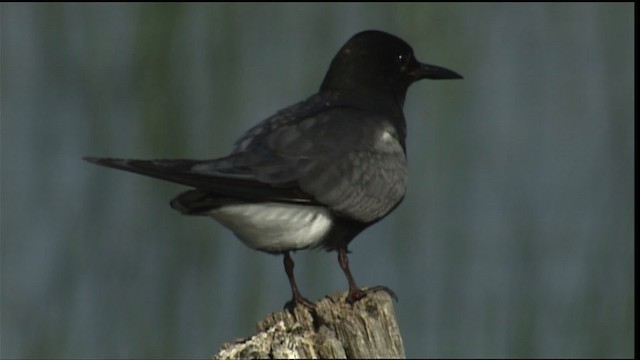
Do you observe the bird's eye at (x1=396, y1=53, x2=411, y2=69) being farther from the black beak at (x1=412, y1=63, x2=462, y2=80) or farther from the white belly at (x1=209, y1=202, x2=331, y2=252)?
the white belly at (x1=209, y1=202, x2=331, y2=252)

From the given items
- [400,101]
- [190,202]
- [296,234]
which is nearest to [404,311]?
[400,101]

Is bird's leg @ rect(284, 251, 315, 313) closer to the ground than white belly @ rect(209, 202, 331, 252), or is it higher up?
closer to the ground

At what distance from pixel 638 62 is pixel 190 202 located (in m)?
3.18

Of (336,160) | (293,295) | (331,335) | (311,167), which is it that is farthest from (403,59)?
(331,335)

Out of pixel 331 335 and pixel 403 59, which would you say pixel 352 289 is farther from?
pixel 403 59

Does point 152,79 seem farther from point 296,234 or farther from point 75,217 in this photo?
point 296,234

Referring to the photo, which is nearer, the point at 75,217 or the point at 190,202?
the point at 190,202

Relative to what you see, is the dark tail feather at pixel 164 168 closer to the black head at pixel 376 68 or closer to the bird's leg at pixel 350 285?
the bird's leg at pixel 350 285

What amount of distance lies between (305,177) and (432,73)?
1.55m

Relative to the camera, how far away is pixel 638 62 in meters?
7.57

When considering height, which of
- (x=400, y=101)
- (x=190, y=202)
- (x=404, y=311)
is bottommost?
(x=404, y=311)

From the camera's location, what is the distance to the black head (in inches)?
261

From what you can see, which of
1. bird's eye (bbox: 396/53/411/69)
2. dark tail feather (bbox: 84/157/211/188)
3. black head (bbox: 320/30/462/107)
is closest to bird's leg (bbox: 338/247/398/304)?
dark tail feather (bbox: 84/157/211/188)

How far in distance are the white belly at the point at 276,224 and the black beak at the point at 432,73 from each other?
4.43 feet
